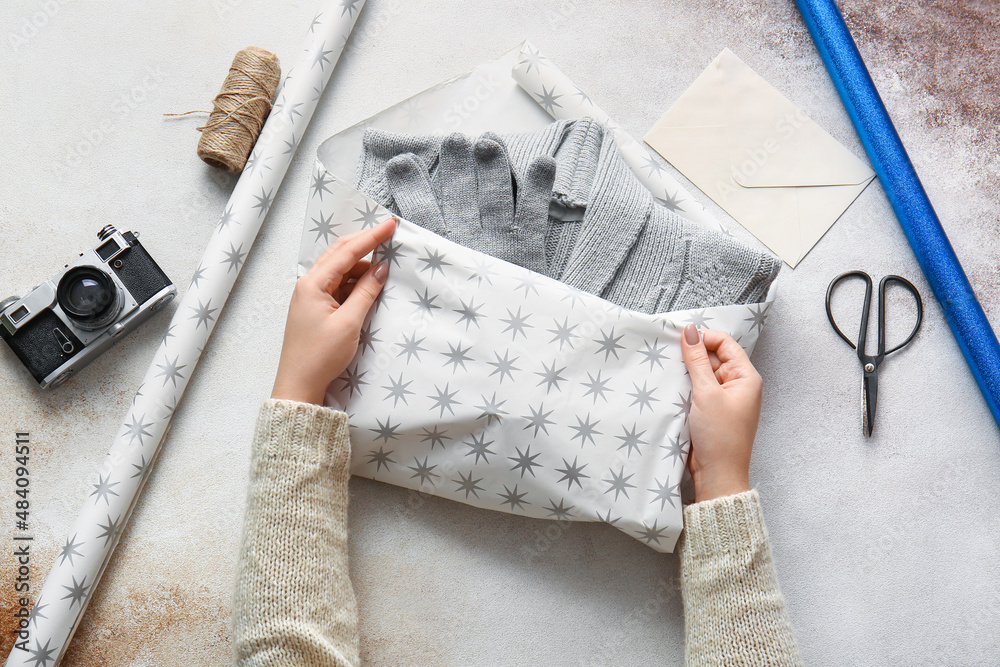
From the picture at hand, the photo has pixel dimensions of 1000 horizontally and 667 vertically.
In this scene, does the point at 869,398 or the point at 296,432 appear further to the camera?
the point at 869,398

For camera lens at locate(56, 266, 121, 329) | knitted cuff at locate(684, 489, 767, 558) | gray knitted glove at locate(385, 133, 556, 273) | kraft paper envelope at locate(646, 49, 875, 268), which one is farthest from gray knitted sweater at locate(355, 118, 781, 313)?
camera lens at locate(56, 266, 121, 329)

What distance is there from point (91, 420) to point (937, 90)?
4.35ft

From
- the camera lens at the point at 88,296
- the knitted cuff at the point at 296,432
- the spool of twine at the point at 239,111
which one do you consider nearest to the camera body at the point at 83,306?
the camera lens at the point at 88,296

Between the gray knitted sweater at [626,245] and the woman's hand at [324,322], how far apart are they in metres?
0.11

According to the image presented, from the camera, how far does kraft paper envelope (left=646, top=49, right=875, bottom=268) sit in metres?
0.93

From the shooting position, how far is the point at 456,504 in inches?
34.4

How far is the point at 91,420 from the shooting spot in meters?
0.90

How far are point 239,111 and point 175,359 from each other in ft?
1.18

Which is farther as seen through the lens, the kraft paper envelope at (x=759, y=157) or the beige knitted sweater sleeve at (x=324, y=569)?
the kraft paper envelope at (x=759, y=157)

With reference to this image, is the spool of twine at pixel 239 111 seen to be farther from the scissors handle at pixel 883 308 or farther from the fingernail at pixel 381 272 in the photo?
the scissors handle at pixel 883 308

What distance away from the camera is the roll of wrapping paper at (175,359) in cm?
81

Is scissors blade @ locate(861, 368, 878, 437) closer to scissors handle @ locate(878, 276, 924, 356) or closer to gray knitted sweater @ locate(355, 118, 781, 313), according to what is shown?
scissors handle @ locate(878, 276, 924, 356)

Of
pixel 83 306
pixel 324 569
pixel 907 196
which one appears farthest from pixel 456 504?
pixel 907 196

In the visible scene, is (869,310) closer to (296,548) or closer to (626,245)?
(626,245)
